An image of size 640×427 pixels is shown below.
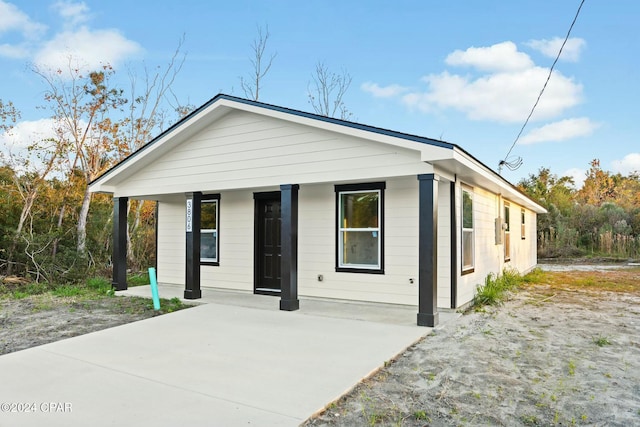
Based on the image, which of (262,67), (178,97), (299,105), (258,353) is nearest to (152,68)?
(178,97)

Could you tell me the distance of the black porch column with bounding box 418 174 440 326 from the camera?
5754 millimetres

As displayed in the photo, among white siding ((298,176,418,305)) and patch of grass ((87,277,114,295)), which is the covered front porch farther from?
patch of grass ((87,277,114,295))

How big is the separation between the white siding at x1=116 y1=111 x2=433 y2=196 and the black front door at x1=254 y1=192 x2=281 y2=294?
1.16 m

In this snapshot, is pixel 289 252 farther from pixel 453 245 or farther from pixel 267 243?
pixel 453 245

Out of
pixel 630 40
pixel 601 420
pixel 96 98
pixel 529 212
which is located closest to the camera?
pixel 601 420

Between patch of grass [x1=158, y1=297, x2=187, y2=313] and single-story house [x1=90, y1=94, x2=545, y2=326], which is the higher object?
single-story house [x1=90, y1=94, x2=545, y2=326]

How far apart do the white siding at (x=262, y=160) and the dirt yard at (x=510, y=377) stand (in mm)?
2480

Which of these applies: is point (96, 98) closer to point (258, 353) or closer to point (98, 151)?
point (98, 151)

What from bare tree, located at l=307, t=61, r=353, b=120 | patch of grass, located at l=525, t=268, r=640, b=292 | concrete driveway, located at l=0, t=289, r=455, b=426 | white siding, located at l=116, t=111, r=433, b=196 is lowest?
patch of grass, located at l=525, t=268, r=640, b=292

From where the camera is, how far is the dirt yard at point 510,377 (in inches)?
119

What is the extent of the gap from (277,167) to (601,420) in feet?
18.0

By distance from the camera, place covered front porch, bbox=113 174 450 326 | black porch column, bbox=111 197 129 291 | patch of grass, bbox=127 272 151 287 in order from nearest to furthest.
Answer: covered front porch, bbox=113 174 450 326, black porch column, bbox=111 197 129 291, patch of grass, bbox=127 272 151 287

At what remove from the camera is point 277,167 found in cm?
716

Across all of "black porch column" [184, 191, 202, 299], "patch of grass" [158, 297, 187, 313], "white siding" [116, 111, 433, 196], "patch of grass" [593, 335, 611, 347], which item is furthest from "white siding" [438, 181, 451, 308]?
"black porch column" [184, 191, 202, 299]
